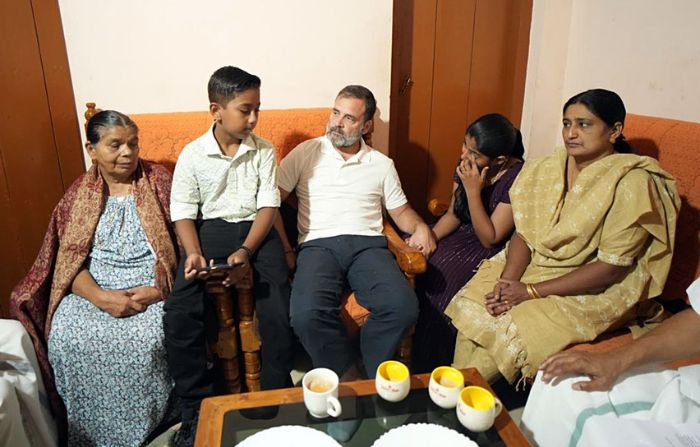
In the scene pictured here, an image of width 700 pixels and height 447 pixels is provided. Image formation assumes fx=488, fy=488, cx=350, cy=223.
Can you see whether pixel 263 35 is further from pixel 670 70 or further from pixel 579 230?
pixel 670 70

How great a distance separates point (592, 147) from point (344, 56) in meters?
1.33

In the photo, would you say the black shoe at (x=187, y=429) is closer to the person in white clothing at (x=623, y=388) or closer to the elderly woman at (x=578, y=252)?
the elderly woman at (x=578, y=252)

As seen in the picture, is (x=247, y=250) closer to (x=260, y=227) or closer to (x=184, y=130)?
(x=260, y=227)

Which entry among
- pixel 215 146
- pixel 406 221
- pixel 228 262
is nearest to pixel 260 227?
pixel 228 262

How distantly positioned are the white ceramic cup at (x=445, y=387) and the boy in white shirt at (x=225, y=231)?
2.47 ft

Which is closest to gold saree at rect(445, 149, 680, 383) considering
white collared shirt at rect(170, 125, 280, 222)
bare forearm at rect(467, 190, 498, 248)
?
bare forearm at rect(467, 190, 498, 248)

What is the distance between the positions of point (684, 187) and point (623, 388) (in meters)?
0.94

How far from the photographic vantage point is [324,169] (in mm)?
2186

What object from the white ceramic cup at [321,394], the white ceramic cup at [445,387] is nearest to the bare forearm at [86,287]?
the white ceramic cup at [321,394]

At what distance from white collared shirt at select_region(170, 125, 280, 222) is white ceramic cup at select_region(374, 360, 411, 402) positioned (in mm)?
914

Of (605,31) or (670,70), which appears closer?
(670,70)

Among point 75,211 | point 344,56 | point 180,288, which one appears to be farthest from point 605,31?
point 75,211

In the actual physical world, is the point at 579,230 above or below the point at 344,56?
below

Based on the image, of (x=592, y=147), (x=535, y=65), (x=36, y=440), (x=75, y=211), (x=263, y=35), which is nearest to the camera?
(x=36, y=440)
